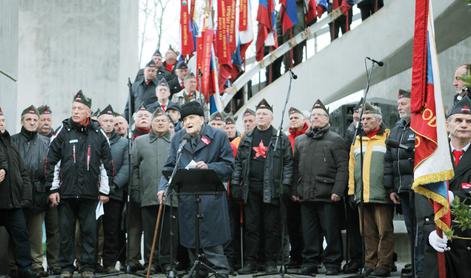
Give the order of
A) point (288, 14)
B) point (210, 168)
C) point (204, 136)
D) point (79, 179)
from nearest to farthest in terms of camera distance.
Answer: point (210, 168)
point (204, 136)
point (79, 179)
point (288, 14)

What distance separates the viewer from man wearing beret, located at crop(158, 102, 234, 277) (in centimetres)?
957

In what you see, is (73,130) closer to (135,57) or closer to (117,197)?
(117,197)

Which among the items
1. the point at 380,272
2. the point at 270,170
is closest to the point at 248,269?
the point at 270,170

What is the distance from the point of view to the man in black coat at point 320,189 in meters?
10.7

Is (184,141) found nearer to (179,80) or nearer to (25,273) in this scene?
(25,273)

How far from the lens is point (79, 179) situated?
33.5ft

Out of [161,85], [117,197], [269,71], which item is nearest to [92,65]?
[269,71]

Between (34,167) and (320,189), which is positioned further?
(34,167)

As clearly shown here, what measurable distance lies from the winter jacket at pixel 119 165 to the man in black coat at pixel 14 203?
1206 mm

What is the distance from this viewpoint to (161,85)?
12.8 m

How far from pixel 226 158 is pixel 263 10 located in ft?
23.1

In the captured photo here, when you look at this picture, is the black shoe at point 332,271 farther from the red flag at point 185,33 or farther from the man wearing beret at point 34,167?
the red flag at point 185,33

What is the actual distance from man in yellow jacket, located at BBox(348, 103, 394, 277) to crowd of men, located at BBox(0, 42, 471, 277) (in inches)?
0.6

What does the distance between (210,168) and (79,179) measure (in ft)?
5.77
